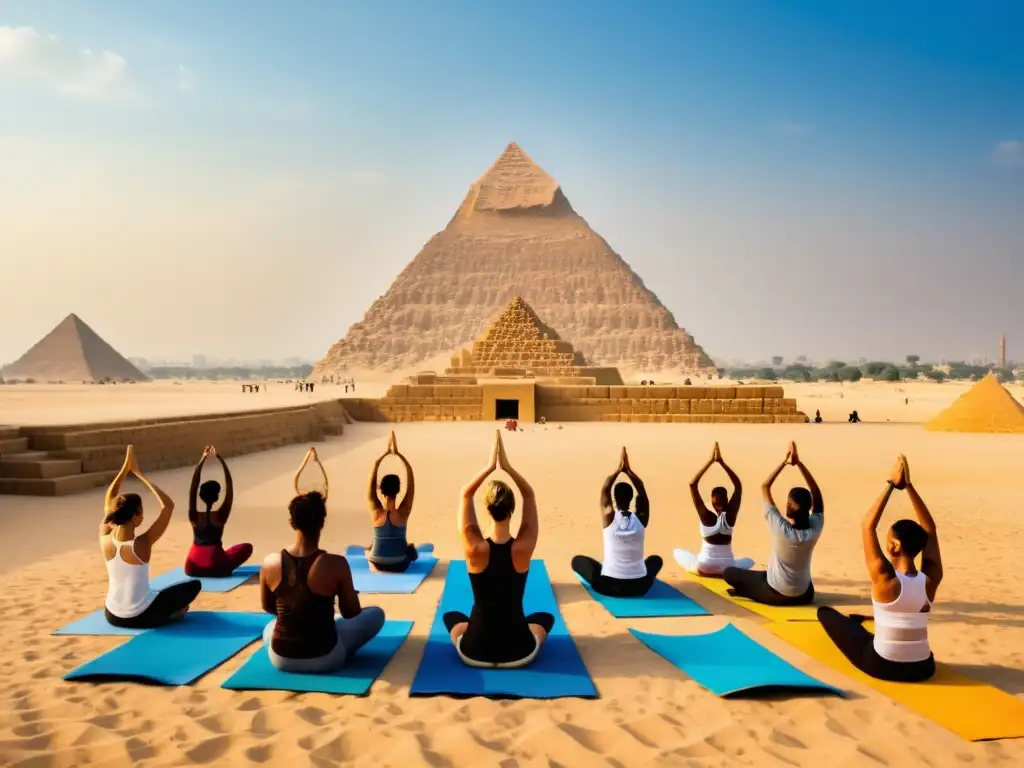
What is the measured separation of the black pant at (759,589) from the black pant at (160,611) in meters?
3.26

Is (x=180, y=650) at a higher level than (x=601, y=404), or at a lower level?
lower

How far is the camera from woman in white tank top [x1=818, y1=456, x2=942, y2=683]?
3.31 m

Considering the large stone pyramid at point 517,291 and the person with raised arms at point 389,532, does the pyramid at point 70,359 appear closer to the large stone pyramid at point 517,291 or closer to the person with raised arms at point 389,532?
the large stone pyramid at point 517,291

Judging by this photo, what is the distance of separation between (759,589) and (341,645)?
2.58 metres

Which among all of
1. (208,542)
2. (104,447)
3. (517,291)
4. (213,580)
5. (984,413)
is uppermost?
(517,291)

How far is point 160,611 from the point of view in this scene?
13.5 ft


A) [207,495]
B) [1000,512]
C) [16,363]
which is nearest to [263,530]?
[207,495]

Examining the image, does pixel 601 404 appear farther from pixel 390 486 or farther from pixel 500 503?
pixel 500 503

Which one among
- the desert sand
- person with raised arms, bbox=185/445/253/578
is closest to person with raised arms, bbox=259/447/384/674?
the desert sand

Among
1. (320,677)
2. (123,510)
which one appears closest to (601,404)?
(123,510)

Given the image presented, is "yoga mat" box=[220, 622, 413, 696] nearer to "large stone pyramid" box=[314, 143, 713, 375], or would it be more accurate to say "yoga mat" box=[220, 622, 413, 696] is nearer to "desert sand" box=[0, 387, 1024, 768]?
"desert sand" box=[0, 387, 1024, 768]

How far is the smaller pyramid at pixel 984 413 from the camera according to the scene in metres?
19.5

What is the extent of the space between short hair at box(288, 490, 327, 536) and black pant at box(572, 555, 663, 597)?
2176 millimetres

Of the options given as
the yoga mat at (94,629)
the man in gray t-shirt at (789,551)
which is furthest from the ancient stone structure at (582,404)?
the yoga mat at (94,629)
